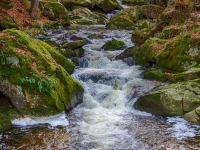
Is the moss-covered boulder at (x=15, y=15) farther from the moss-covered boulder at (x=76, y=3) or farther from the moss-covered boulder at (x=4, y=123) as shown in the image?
the moss-covered boulder at (x=4, y=123)

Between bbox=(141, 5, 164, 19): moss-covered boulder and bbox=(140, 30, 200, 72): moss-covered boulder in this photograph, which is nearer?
bbox=(140, 30, 200, 72): moss-covered boulder

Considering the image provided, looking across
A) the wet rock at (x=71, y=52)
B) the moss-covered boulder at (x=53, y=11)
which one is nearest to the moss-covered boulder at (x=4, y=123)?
the wet rock at (x=71, y=52)

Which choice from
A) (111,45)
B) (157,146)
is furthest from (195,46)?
(157,146)

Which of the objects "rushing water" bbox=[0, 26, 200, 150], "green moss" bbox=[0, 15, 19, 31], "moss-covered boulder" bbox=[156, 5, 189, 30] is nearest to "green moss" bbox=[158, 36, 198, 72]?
"rushing water" bbox=[0, 26, 200, 150]

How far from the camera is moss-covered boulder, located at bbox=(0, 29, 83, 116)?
779cm

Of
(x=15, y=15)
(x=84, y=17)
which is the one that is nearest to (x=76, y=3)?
(x=84, y=17)

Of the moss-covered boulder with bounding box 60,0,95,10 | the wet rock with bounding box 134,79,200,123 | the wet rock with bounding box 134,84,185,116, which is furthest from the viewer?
the moss-covered boulder with bounding box 60,0,95,10

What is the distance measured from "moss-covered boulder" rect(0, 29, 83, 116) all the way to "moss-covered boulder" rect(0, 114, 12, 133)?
539 mm

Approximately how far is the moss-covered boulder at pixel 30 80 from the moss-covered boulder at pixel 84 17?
47.0 feet

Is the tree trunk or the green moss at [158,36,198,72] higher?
the tree trunk

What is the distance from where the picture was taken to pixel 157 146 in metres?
6.49

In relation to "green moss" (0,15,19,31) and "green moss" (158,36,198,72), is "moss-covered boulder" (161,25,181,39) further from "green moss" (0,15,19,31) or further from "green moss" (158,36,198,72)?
"green moss" (0,15,19,31)

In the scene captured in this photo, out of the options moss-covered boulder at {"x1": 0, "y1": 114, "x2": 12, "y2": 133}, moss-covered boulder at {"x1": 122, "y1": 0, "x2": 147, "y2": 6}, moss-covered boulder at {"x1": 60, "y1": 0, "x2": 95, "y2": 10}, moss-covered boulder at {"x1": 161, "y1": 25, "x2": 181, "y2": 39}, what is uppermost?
moss-covered boulder at {"x1": 122, "y1": 0, "x2": 147, "y2": 6}

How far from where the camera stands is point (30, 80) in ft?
26.2
